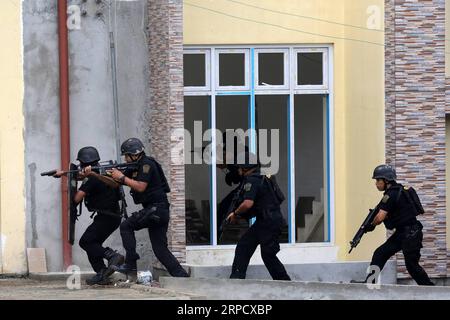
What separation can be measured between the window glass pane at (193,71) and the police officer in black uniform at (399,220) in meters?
3.88

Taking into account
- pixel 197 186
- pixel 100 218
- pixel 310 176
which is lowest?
pixel 100 218

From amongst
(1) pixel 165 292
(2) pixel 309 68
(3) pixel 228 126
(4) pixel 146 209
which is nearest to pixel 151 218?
(4) pixel 146 209

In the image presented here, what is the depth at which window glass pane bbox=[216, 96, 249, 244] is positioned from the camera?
867 inches

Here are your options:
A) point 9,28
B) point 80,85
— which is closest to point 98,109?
point 80,85

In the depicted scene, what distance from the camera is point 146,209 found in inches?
723

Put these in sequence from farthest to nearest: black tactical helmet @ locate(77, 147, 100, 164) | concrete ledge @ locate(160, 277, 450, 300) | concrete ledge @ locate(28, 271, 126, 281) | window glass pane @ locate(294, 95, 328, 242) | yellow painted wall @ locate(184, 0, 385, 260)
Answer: window glass pane @ locate(294, 95, 328, 242) < yellow painted wall @ locate(184, 0, 385, 260) < concrete ledge @ locate(28, 271, 126, 281) < black tactical helmet @ locate(77, 147, 100, 164) < concrete ledge @ locate(160, 277, 450, 300)

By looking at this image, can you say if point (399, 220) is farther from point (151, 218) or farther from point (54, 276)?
→ point (54, 276)

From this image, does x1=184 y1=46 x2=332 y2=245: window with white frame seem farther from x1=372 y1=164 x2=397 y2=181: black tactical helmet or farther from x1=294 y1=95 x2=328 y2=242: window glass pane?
x1=372 y1=164 x2=397 y2=181: black tactical helmet

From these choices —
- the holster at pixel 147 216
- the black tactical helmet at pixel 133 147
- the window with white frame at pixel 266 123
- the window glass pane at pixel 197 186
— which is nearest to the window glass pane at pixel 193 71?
the window with white frame at pixel 266 123

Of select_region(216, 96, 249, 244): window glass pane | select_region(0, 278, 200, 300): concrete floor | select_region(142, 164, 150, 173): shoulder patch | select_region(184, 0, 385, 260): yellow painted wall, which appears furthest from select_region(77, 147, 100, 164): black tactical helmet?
select_region(184, 0, 385, 260): yellow painted wall

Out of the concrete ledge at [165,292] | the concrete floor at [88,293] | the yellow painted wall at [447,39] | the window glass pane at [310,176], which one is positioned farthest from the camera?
the window glass pane at [310,176]

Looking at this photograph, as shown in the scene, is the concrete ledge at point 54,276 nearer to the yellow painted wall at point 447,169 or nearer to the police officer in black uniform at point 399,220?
the police officer in black uniform at point 399,220

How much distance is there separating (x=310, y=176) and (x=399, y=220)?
3467 mm

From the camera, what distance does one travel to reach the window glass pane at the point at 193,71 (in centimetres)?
2198
